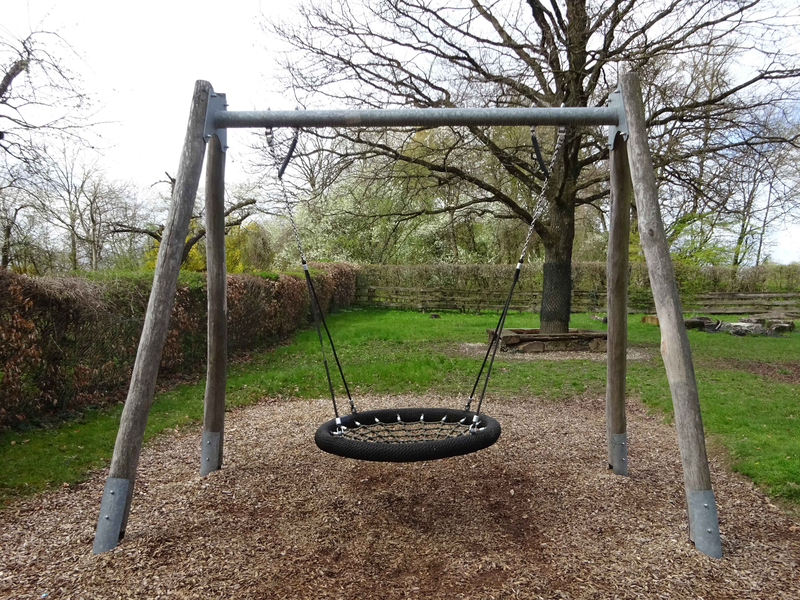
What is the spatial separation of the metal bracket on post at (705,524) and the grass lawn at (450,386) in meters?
1.14

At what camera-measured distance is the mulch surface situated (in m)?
2.25

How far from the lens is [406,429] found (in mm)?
3432

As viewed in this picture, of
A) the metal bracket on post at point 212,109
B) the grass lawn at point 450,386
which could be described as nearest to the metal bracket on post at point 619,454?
the grass lawn at point 450,386

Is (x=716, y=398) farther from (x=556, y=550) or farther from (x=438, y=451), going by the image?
(x=438, y=451)

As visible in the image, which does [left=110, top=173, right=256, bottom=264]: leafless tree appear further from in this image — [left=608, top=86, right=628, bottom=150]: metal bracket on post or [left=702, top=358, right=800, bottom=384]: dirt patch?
[left=608, top=86, right=628, bottom=150]: metal bracket on post

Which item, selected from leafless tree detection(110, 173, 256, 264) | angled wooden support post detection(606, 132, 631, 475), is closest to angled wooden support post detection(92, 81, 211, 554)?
angled wooden support post detection(606, 132, 631, 475)

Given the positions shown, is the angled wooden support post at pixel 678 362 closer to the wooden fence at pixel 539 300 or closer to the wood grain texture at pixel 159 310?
the wood grain texture at pixel 159 310

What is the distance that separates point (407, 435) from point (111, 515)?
66.2 inches

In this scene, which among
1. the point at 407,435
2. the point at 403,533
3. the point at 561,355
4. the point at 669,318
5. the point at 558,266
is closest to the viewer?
the point at 669,318

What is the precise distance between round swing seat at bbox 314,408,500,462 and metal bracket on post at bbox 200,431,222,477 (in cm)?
85

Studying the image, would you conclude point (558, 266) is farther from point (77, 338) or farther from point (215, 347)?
point (77, 338)

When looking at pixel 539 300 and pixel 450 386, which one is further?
pixel 539 300

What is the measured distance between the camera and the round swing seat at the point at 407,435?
2535 mm

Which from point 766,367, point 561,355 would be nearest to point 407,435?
point 561,355
